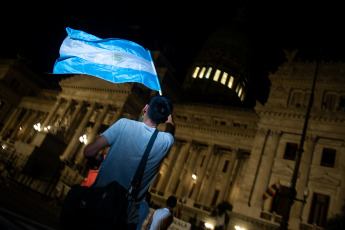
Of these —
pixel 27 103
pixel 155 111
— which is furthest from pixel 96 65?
pixel 27 103

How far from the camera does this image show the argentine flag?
5258 mm

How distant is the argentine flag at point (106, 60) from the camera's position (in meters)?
5.26

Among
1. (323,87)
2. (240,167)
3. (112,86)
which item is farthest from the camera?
(112,86)

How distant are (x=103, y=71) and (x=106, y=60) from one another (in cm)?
24

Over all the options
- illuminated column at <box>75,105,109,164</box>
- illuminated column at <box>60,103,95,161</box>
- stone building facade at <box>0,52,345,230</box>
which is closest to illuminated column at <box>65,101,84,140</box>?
stone building facade at <box>0,52,345,230</box>

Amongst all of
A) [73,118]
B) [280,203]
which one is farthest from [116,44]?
[73,118]

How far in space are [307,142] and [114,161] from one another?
82.7 feet

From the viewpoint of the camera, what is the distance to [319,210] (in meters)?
21.5

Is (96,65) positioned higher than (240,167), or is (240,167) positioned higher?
(240,167)

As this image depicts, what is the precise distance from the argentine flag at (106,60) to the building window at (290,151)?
22.8 m

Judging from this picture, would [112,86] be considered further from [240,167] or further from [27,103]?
[27,103]

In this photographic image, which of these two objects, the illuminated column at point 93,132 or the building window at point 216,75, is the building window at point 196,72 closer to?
the building window at point 216,75

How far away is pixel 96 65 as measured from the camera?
5.42 meters

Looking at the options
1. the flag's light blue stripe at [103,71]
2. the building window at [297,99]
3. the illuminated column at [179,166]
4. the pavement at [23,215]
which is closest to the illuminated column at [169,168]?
the illuminated column at [179,166]
